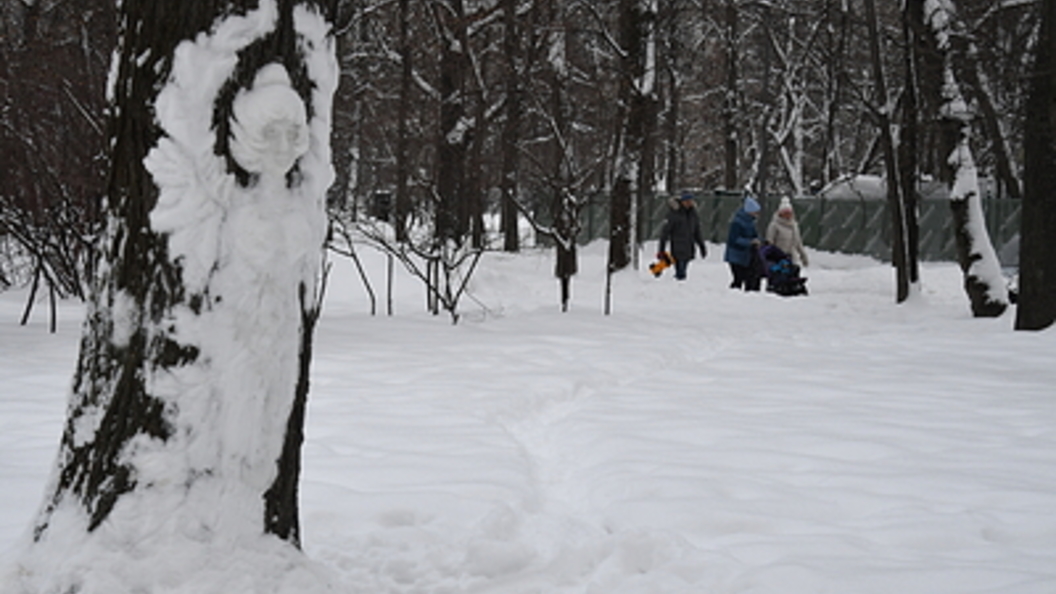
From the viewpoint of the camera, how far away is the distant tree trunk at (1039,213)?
34.8 feet

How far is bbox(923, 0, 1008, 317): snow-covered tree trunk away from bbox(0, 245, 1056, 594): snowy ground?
206 centimetres

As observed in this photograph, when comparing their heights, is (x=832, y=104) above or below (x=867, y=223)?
above

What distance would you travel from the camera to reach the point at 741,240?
1648cm

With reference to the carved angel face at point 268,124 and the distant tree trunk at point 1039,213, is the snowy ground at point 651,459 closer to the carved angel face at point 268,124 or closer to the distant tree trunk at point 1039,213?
the distant tree trunk at point 1039,213

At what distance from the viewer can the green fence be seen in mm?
26500

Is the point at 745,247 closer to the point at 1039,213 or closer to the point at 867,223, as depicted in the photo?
the point at 1039,213

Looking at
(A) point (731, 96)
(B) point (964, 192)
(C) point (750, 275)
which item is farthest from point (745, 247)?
(A) point (731, 96)

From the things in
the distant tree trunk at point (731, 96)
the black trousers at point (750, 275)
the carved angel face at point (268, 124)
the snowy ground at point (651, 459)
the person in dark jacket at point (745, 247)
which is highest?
the distant tree trunk at point (731, 96)

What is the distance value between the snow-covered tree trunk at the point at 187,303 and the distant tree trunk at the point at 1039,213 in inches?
370

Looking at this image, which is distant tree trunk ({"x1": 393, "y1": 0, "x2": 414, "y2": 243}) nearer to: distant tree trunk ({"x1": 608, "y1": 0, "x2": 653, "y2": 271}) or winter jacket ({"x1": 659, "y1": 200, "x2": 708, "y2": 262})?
distant tree trunk ({"x1": 608, "y1": 0, "x2": 653, "y2": 271})

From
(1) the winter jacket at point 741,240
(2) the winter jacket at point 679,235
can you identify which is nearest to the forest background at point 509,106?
(2) the winter jacket at point 679,235

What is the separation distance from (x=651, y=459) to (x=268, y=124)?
2.87 metres

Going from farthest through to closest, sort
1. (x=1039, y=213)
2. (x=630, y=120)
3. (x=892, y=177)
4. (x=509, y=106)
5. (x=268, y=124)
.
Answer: (x=509, y=106)
(x=630, y=120)
(x=892, y=177)
(x=1039, y=213)
(x=268, y=124)

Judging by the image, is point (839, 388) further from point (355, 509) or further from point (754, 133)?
point (754, 133)
